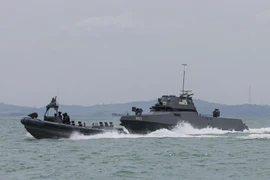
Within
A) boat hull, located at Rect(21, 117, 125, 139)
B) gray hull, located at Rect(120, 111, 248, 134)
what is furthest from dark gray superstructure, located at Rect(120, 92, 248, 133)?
boat hull, located at Rect(21, 117, 125, 139)

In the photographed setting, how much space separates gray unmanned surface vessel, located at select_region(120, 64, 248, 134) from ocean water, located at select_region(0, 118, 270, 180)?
7.94 ft

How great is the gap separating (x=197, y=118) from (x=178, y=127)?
3402 millimetres

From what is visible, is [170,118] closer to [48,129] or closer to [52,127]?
[52,127]

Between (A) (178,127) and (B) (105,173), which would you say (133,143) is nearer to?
(A) (178,127)

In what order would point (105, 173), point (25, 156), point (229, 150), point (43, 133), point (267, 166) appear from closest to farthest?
point (105, 173)
point (267, 166)
point (25, 156)
point (229, 150)
point (43, 133)

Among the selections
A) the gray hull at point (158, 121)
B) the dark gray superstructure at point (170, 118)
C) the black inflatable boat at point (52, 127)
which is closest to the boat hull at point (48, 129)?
the black inflatable boat at point (52, 127)

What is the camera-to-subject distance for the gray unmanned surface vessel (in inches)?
2291

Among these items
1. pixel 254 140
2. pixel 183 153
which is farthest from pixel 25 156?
pixel 254 140

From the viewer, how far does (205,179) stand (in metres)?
29.5

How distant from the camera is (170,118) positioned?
59500 mm

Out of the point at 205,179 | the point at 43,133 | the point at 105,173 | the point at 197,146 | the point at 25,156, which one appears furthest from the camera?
the point at 43,133

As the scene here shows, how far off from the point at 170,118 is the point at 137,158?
21.3 meters

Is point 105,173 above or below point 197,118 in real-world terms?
below

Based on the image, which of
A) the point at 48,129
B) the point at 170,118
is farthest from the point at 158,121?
the point at 48,129
